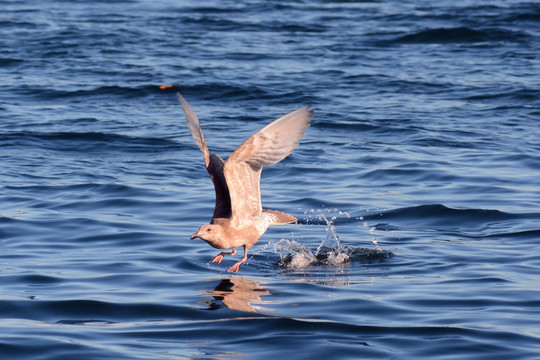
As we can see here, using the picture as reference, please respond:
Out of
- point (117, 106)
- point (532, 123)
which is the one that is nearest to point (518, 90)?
point (532, 123)

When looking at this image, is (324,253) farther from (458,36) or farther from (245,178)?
(458,36)

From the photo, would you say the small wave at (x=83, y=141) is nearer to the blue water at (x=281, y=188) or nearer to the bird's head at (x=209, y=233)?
the blue water at (x=281, y=188)

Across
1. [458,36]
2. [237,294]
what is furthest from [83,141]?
[458,36]

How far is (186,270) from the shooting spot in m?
8.57

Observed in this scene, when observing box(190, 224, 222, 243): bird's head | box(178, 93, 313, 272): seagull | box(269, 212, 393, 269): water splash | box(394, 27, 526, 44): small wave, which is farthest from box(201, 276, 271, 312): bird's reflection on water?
box(394, 27, 526, 44): small wave

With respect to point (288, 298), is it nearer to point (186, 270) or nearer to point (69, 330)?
point (186, 270)

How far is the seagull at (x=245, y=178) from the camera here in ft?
26.2

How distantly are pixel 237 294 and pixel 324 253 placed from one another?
157cm

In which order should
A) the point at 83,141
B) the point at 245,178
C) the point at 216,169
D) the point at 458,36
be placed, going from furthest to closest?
the point at 458,36 < the point at 83,141 < the point at 216,169 < the point at 245,178

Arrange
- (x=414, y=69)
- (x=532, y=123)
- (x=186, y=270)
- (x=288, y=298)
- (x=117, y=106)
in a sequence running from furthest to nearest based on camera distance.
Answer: (x=414, y=69) → (x=117, y=106) → (x=532, y=123) → (x=186, y=270) → (x=288, y=298)

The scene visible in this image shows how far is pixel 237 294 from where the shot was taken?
25.8ft

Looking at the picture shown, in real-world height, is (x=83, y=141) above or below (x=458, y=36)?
below

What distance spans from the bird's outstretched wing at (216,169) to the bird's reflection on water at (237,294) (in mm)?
643

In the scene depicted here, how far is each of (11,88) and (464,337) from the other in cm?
1371
